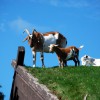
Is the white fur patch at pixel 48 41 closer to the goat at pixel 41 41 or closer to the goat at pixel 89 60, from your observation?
the goat at pixel 41 41

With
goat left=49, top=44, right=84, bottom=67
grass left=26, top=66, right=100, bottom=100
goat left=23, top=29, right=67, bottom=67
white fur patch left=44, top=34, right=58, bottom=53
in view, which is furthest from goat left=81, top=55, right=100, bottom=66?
grass left=26, top=66, right=100, bottom=100

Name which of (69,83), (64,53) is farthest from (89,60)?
(69,83)

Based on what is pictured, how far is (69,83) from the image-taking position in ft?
28.6

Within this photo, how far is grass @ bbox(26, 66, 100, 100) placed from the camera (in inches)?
305

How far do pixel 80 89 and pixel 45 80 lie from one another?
3.86 ft

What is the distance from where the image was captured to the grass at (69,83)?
25.4 ft

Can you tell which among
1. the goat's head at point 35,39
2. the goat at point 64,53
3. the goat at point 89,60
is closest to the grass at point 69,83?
the goat at point 64,53

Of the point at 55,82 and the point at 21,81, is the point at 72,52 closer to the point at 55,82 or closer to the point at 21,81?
the point at 21,81

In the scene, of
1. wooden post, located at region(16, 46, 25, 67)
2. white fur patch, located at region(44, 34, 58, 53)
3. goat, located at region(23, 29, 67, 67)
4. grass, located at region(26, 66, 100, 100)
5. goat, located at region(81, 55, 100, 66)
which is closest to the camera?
grass, located at region(26, 66, 100, 100)

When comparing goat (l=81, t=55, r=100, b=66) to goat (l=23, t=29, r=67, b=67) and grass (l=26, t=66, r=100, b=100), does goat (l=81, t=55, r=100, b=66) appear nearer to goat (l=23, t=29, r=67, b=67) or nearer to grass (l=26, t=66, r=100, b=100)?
goat (l=23, t=29, r=67, b=67)

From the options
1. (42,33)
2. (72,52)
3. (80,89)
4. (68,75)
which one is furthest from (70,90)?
(42,33)

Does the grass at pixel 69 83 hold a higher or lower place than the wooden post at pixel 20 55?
lower

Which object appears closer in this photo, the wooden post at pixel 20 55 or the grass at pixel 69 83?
the grass at pixel 69 83

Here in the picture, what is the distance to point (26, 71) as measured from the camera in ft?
32.8
